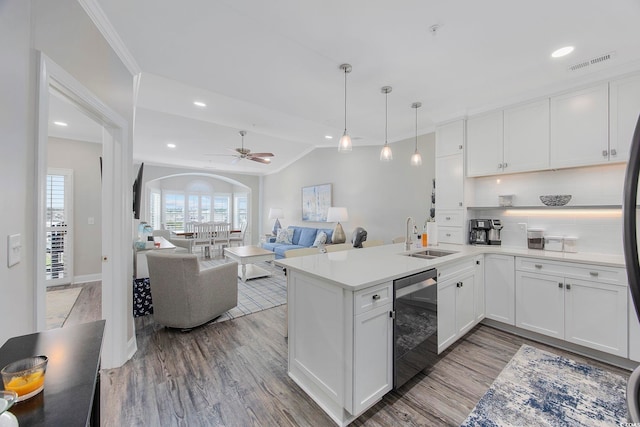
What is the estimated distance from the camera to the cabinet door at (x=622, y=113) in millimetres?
2352

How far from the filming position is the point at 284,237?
7.01m

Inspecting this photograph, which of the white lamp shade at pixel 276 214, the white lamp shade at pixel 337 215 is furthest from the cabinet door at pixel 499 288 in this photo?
the white lamp shade at pixel 276 214

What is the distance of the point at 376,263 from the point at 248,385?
139 cm

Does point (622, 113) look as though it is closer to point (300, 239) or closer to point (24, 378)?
point (24, 378)

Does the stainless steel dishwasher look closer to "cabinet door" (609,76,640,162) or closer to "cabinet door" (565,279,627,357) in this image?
"cabinet door" (565,279,627,357)

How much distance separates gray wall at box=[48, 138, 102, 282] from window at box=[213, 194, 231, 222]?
202 inches

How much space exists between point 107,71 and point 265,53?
1.24m

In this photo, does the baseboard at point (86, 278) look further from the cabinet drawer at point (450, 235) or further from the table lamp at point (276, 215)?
the cabinet drawer at point (450, 235)

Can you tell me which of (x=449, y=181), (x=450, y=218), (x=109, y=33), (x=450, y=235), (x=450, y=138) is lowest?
(x=450, y=235)

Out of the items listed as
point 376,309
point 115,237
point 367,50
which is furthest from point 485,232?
point 115,237

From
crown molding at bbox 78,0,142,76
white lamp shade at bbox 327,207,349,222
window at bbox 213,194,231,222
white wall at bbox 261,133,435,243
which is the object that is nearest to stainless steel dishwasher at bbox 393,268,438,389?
white wall at bbox 261,133,435,243

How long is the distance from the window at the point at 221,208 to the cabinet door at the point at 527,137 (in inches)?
362

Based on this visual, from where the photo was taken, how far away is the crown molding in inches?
69.6

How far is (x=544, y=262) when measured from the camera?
2639mm
